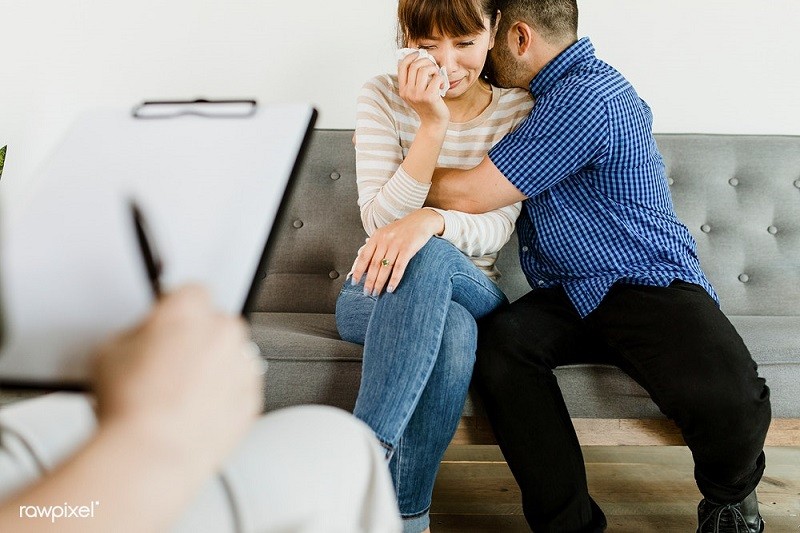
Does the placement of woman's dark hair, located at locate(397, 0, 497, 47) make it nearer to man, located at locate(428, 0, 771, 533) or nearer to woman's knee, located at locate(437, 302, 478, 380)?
man, located at locate(428, 0, 771, 533)

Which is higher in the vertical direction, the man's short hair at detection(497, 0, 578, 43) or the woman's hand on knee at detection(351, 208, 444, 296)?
the man's short hair at detection(497, 0, 578, 43)

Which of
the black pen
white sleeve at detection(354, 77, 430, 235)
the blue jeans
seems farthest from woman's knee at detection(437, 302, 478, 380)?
the black pen

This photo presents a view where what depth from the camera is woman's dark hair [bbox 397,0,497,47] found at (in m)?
1.32

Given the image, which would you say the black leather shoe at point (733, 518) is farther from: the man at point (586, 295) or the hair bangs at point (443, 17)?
the hair bangs at point (443, 17)

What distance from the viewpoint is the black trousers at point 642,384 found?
111 centimetres

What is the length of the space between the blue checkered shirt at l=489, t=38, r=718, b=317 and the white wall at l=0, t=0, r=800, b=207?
2.36 ft

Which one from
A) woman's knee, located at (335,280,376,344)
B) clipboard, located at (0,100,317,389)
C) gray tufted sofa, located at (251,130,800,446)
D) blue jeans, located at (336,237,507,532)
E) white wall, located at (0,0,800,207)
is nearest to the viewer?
clipboard, located at (0,100,317,389)

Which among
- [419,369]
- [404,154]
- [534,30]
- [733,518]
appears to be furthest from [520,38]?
[733,518]

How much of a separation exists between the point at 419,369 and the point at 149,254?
2.12 ft

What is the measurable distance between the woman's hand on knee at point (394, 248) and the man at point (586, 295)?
141 millimetres

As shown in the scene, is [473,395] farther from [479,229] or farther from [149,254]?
[149,254]

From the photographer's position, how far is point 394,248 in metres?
1.16

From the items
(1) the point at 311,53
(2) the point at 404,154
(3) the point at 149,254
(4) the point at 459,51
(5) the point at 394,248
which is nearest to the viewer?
(3) the point at 149,254

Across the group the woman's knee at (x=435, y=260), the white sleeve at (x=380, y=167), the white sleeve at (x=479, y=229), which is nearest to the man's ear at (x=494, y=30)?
the white sleeve at (x=380, y=167)
